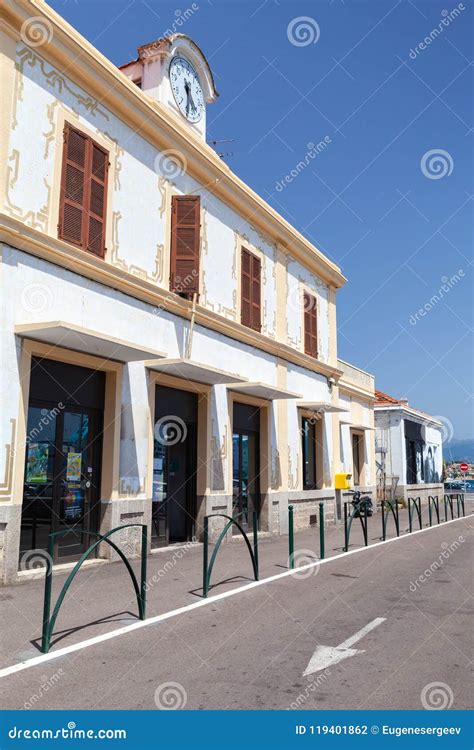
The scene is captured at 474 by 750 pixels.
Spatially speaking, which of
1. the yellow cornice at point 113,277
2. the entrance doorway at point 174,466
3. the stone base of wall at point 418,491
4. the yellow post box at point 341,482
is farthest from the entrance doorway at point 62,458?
the stone base of wall at point 418,491

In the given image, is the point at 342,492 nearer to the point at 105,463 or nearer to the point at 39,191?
the point at 105,463

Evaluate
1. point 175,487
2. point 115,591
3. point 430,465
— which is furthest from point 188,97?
point 430,465

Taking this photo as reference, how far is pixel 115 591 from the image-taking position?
Result: 8289 mm

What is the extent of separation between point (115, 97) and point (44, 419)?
6174mm

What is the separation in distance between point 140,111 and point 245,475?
29.8ft

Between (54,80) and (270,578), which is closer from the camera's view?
(270,578)

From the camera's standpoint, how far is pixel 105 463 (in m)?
11.0

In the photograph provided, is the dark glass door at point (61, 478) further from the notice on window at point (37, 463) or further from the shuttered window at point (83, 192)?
the shuttered window at point (83, 192)

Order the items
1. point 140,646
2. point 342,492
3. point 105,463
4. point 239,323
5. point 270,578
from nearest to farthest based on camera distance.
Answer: point 140,646
point 270,578
point 105,463
point 239,323
point 342,492

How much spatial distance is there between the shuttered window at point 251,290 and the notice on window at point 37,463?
7298 millimetres

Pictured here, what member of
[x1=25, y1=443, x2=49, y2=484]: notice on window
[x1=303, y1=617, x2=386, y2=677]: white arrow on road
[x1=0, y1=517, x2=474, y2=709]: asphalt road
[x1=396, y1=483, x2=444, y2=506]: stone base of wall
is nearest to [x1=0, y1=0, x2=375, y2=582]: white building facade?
[x1=25, y1=443, x2=49, y2=484]: notice on window

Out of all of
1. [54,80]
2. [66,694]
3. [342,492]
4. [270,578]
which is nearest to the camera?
[66,694]
